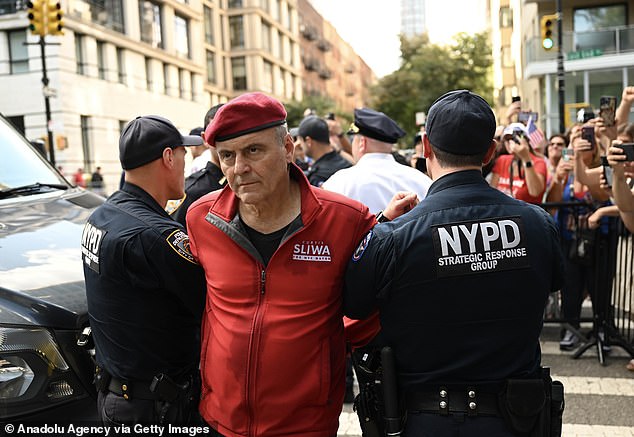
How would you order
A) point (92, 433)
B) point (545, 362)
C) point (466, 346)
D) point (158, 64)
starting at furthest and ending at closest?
point (158, 64) < point (545, 362) < point (92, 433) < point (466, 346)

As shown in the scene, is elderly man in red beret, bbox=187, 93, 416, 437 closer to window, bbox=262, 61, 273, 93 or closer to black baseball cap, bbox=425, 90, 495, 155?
black baseball cap, bbox=425, 90, 495, 155

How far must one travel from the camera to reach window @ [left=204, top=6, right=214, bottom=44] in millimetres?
48531

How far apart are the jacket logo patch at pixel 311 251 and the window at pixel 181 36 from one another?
3881 centimetres

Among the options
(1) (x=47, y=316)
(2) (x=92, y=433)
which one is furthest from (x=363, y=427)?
(1) (x=47, y=316)

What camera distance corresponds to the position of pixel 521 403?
215cm

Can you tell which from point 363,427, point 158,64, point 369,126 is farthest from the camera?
point 158,64

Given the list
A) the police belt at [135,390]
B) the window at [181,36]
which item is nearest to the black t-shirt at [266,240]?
the police belt at [135,390]

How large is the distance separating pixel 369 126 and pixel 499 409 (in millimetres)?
2777

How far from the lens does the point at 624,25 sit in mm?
25828

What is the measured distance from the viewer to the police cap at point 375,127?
4.56m

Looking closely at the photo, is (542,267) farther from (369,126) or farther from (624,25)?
(624,25)

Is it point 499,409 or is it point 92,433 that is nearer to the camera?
point 499,409

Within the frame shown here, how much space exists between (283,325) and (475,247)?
728 millimetres

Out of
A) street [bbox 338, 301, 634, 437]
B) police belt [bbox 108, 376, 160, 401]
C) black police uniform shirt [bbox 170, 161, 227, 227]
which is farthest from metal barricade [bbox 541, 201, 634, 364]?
police belt [bbox 108, 376, 160, 401]
